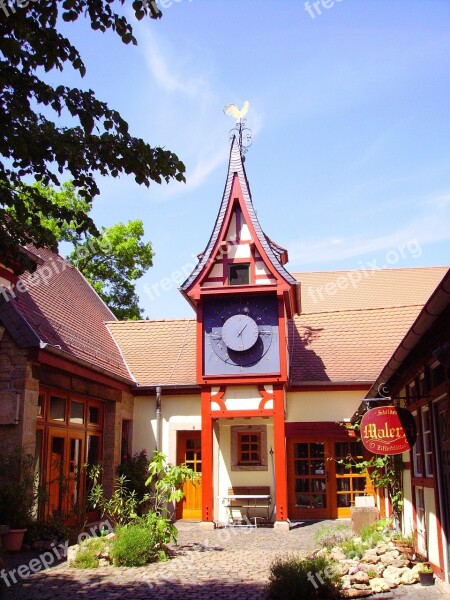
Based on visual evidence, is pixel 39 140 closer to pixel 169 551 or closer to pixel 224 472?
pixel 169 551

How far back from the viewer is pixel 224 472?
15.8 meters

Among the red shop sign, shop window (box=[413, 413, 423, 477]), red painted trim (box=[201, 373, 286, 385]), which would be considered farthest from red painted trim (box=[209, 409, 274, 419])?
the red shop sign

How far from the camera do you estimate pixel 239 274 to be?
50.3 feet

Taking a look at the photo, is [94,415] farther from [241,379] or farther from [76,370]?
[241,379]

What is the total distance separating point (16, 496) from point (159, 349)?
8575 mm

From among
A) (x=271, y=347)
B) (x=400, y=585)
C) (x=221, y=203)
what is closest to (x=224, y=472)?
(x=271, y=347)

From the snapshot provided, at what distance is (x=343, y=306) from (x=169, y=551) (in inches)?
513

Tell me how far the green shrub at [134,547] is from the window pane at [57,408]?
3.17 metres

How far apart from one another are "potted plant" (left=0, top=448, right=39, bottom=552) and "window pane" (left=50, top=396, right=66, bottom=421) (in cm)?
182

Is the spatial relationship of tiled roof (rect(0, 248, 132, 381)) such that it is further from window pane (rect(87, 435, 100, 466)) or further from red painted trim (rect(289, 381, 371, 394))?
red painted trim (rect(289, 381, 371, 394))

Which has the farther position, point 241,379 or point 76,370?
point 241,379

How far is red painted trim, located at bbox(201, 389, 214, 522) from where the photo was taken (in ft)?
46.7

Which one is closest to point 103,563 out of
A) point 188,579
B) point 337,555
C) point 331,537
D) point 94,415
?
point 188,579

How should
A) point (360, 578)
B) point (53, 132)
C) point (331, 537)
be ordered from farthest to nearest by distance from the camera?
point (331, 537) → point (360, 578) → point (53, 132)
